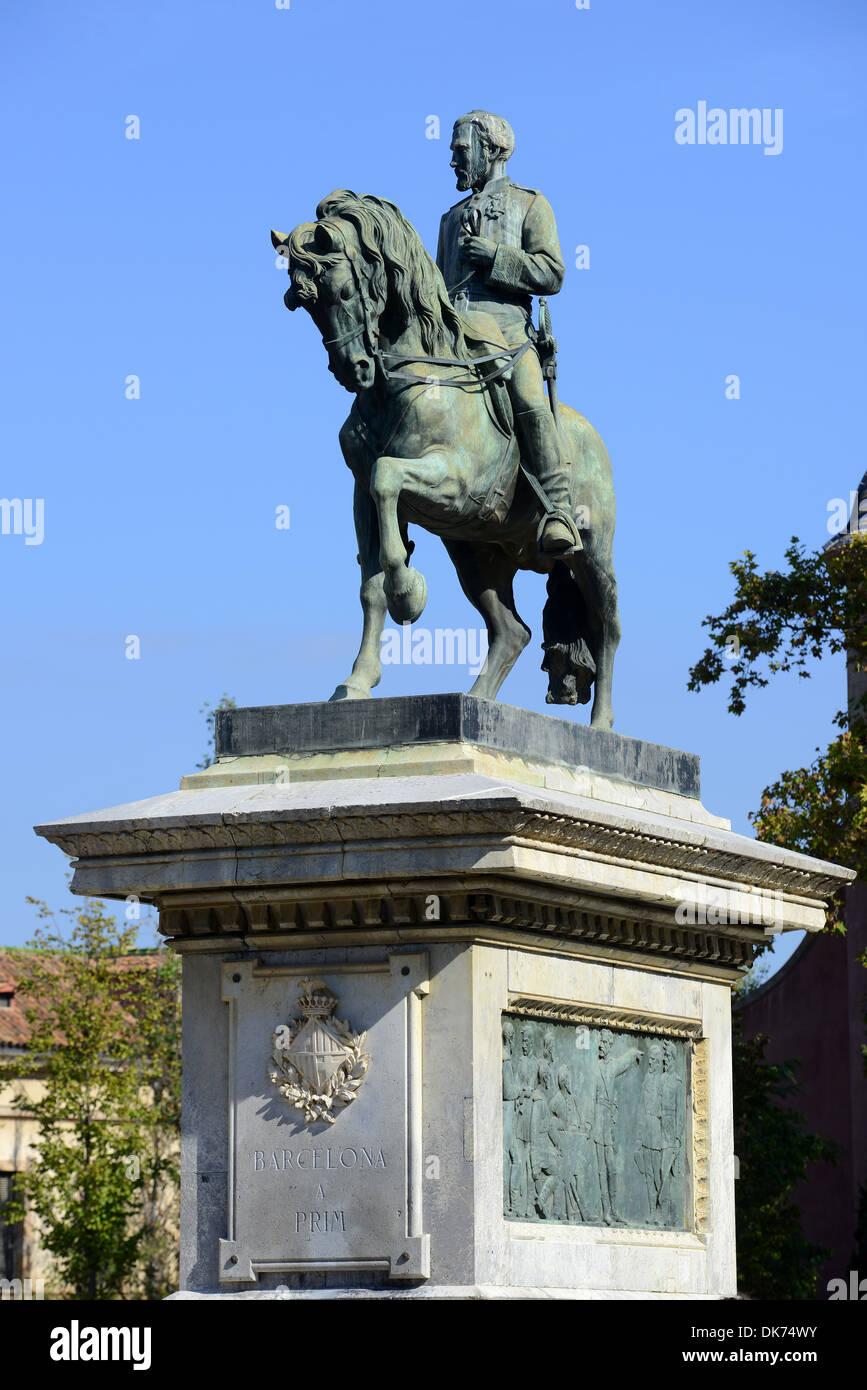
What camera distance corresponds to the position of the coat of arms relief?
978 centimetres

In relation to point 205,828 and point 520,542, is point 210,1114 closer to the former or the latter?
point 205,828

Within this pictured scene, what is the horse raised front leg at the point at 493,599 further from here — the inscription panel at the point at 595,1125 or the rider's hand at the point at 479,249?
the inscription panel at the point at 595,1125

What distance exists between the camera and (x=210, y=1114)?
10172 mm

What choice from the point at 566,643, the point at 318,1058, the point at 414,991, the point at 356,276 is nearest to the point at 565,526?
the point at 566,643

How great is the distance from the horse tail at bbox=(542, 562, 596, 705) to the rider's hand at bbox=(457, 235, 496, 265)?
146 cm

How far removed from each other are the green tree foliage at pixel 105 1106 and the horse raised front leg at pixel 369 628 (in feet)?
80.4

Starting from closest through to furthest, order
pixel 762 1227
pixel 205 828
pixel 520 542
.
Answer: pixel 205 828, pixel 520 542, pixel 762 1227

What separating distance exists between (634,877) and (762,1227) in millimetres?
17931

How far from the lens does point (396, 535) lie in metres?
10.5

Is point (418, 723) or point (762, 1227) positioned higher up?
point (418, 723)

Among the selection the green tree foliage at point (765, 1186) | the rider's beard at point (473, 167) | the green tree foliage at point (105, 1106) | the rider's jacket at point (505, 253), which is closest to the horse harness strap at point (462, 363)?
the rider's jacket at point (505, 253)

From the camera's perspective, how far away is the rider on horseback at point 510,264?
444 inches

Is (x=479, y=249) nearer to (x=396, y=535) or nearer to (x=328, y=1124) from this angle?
(x=396, y=535)
